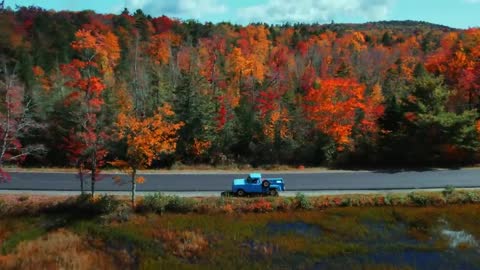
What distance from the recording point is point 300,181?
36156 millimetres

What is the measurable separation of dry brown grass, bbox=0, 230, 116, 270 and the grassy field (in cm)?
5

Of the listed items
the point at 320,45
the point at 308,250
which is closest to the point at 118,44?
the point at 320,45

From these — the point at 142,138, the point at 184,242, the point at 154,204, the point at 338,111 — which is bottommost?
the point at 184,242

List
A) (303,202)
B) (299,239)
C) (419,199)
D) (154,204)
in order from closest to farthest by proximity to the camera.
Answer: (299,239)
(154,204)
(303,202)
(419,199)

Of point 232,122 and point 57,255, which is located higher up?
point 232,122

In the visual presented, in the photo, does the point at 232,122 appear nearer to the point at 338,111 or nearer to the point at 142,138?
the point at 338,111

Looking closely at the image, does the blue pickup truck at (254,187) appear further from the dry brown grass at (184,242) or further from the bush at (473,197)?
the bush at (473,197)

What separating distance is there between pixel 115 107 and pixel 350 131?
2409cm

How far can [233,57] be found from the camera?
85.6 meters

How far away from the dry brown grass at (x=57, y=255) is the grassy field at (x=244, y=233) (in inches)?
2.0

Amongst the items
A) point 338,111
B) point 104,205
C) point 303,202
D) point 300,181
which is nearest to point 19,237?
point 104,205

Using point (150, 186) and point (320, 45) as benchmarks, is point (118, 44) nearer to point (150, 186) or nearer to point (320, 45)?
point (320, 45)

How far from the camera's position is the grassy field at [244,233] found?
22.2 m

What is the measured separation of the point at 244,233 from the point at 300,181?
1138 cm
